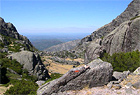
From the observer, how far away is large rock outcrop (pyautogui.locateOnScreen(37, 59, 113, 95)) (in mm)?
11500

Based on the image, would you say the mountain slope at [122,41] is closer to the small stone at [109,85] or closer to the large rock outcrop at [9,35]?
the small stone at [109,85]

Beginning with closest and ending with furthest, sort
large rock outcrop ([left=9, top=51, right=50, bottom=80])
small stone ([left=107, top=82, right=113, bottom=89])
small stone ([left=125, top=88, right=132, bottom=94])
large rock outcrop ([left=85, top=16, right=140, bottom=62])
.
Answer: small stone ([left=125, top=88, right=132, bottom=94]) → small stone ([left=107, top=82, right=113, bottom=89]) → large rock outcrop ([left=9, top=51, right=50, bottom=80]) → large rock outcrop ([left=85, top=16, right=140, bottom=62])

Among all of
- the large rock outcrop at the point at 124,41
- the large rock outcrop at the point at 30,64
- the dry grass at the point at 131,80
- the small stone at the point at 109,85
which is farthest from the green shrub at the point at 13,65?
the large rock outcrop at the point at 124,41

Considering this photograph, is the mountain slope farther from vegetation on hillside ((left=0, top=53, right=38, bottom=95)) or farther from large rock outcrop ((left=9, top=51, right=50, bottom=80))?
vegetation on hillside ((left=0, top=53, right=38, bottom=95))

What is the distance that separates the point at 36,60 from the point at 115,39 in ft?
91.1

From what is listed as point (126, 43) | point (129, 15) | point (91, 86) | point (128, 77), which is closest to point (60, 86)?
point (91, 86)

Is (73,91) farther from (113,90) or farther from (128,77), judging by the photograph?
(128,77)

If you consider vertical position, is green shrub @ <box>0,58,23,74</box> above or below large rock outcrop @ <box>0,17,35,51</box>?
below

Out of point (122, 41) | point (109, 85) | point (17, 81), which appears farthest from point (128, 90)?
point (122, 41)

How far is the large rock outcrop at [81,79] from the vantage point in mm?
11500

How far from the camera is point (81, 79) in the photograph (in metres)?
12.0

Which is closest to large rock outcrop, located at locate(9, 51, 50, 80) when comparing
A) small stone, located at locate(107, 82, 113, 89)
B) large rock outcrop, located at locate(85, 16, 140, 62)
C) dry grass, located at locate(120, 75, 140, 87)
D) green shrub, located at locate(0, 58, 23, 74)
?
green shrub, located at locate(0, 58, 23, 74)

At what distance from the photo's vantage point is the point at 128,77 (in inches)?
557

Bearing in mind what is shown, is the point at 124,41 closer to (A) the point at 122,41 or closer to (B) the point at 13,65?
(A) the point at 122,41
